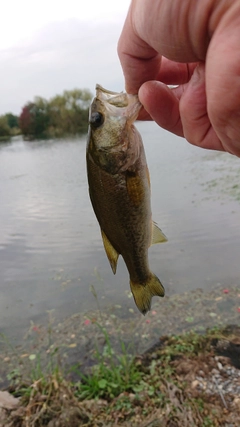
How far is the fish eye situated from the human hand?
258 millimetres

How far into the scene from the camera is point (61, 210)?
11727 millimetres

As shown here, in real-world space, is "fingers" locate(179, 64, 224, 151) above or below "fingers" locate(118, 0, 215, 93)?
below

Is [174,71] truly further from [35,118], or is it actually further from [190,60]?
[35,118]

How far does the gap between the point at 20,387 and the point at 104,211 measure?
3026mm

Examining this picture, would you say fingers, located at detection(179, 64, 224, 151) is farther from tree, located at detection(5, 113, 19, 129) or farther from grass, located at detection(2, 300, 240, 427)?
tree, located at detection(5, 113, 19, 129)

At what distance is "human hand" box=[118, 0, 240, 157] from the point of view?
1293 millimetres

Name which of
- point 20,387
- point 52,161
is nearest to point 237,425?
point 20,387

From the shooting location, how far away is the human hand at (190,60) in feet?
4.24

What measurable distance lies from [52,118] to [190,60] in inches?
2307

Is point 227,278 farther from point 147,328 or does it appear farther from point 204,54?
point 204,54

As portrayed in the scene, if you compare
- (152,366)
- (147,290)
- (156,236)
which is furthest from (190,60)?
(152,366)

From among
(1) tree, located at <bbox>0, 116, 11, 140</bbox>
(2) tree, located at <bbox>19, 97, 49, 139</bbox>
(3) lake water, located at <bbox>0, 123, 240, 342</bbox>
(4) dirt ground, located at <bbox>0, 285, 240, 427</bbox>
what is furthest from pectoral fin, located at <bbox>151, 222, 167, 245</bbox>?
(1) tree, located at <bbox>0, 116, 11, 140</bbox>

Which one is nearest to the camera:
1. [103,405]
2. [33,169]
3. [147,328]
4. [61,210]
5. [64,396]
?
[64,396]

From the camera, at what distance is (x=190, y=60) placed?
1703mm
